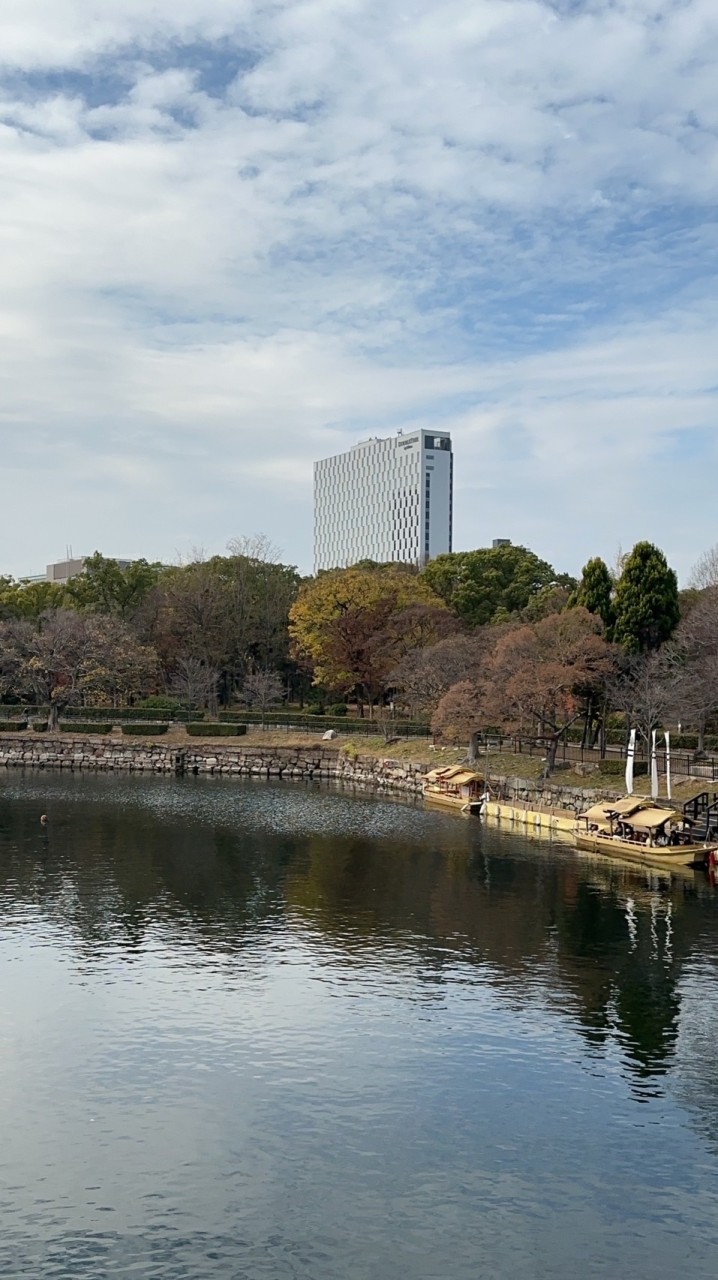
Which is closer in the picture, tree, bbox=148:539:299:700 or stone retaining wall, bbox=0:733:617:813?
stone retaining wall, bbox=0:733:617:813

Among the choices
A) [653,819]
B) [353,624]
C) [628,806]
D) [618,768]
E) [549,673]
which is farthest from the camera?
[353,624]

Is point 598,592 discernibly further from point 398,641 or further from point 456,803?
point 398,641

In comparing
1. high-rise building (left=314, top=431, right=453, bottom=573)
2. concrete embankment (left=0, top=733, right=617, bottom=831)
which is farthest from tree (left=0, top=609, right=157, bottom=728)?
high-rise building (left=314, top=431, right=453, bottom=573)

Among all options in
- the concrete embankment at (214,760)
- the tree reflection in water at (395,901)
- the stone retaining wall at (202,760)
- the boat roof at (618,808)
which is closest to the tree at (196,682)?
the concrete embankment at (214,760)

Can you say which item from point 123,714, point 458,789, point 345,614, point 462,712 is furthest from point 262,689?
point 458,789

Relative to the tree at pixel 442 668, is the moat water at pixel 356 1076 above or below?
below

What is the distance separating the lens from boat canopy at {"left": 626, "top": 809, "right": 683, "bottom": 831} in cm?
4241

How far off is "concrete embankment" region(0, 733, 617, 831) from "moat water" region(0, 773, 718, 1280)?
32.1m

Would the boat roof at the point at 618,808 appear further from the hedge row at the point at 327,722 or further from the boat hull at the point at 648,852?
the hedge row at the point at 327,722

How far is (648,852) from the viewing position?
1647 inches

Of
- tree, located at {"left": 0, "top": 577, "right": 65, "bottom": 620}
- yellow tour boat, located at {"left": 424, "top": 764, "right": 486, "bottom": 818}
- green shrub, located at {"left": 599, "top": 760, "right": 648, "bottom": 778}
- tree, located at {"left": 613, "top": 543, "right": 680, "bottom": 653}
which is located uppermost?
tree, located at {"left": 0, "top": 577, "right": 65, "bottom": 620}

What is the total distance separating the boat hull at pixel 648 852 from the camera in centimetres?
4056

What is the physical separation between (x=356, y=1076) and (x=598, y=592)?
1742 inches

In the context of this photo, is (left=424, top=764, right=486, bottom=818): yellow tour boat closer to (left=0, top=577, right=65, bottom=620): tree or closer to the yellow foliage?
the yellow foliage
